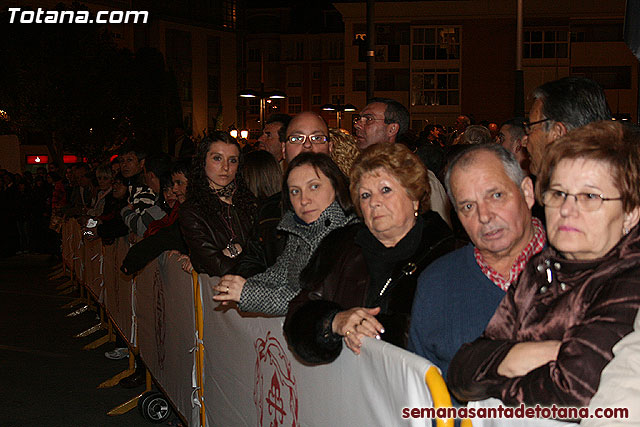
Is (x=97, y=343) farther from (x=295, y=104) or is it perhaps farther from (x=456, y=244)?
(x=295, y=104)

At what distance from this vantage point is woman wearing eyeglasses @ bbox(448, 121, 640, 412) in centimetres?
206

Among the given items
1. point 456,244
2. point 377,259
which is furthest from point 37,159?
point 456,244

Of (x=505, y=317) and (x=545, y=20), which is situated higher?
(x=545, y=20)

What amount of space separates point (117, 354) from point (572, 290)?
27.2ft

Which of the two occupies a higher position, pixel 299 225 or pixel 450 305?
pixel 299 225

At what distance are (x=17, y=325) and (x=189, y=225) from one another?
678cm

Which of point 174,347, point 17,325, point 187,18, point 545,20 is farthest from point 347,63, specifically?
point 174,347

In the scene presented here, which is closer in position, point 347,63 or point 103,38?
point 103,38

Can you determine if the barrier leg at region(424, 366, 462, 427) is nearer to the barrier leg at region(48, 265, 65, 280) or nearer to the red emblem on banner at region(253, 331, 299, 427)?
the red emblem on banner at region(253, 331, 299, 427)

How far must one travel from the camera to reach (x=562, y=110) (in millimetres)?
3949

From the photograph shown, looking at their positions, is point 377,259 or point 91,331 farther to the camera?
point 91,331

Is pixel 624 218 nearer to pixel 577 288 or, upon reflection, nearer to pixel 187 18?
pixel 577 288

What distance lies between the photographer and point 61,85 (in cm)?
3200

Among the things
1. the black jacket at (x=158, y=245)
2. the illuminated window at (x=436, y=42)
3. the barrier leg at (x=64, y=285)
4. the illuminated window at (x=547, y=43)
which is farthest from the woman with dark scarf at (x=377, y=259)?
the illuminated window at (x=547, y=43)
